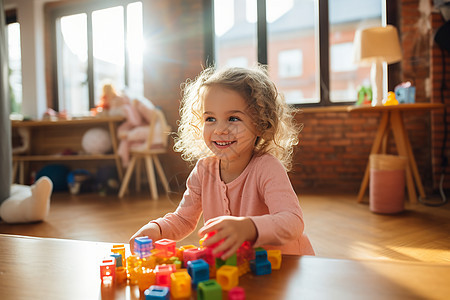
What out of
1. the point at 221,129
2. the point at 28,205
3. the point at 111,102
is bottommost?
the point at 28,205

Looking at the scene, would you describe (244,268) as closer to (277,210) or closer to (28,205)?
(277,210)

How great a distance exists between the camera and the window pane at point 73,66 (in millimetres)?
4148

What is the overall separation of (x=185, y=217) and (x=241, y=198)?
13 cm

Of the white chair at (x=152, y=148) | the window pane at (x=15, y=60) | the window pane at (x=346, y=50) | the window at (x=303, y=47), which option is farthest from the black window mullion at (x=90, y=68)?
the window pane at (x=346, y=50)

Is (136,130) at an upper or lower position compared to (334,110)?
lower

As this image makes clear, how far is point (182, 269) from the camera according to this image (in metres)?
0.48

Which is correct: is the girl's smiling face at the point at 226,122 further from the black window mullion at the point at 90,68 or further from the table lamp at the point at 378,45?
the black window mullion at the point at 90,68

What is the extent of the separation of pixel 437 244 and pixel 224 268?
1.39m

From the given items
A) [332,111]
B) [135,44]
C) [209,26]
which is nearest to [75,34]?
[135,44]

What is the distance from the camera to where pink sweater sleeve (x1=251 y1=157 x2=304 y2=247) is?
22.8 inches

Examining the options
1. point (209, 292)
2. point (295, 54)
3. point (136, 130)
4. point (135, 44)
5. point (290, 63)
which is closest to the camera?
point (209, 292)

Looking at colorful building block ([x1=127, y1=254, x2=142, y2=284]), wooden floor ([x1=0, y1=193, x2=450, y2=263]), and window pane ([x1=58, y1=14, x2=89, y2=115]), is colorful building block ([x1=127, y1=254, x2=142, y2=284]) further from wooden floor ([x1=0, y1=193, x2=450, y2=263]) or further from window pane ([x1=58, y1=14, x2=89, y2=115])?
window pane ([x1=58, y1=14, x2=89, y2=115])

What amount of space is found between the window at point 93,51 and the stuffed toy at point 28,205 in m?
1.95

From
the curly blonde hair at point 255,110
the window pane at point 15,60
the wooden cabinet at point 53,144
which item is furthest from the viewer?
the window pane at point 15,60
